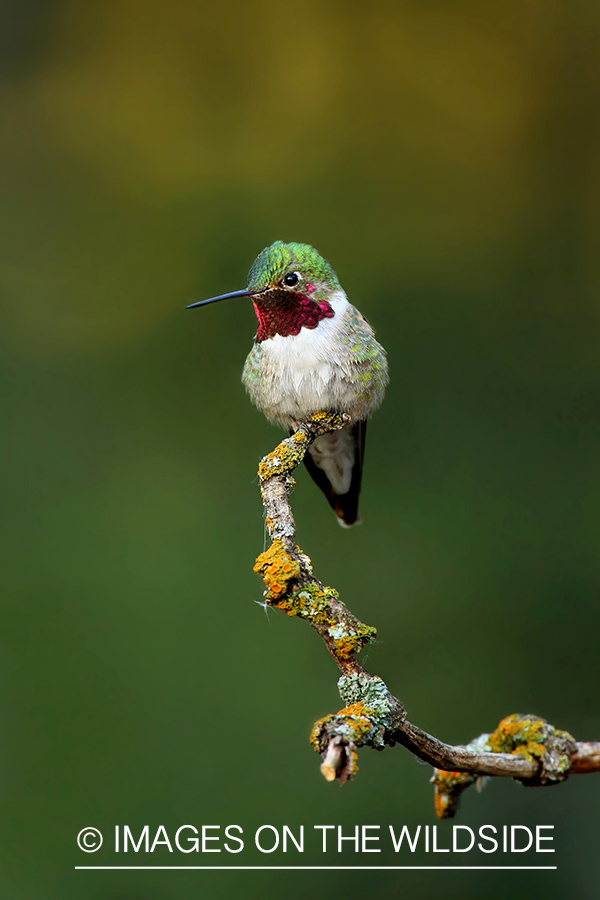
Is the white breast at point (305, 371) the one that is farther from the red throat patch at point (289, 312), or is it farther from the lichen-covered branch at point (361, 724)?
the lichen-covered branch at point (361, 724)

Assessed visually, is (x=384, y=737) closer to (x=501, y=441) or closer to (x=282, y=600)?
(x=282, y=600)

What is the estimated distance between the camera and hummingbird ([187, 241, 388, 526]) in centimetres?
249

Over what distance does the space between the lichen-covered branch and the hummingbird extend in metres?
0.49

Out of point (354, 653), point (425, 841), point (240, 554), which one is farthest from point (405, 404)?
point (354, 653)

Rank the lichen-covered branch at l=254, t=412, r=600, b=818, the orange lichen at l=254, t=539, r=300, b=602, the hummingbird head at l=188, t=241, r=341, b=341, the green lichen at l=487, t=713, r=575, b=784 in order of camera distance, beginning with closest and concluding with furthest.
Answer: the lichen-covered branch at l=254, t=412, r=600, b=818 < the orange lichen at l=254, t=539, r=300, b=602 < the green lichen at l=487, t=713, r=575, b=784 < the hummingbird head at l=188, t=241, r=341, b=341

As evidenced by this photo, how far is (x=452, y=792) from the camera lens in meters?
2.01

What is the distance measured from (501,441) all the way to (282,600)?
2.75m

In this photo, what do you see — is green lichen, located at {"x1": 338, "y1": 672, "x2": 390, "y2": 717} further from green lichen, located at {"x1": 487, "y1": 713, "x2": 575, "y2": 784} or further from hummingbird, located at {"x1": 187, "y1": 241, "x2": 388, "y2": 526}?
hummingbird, located at {"x1": 187, "y1": 241, "x2": 388, "y2": 526}

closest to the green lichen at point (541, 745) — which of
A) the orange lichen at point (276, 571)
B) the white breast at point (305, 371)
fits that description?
the orange lichen at point (276, 571)

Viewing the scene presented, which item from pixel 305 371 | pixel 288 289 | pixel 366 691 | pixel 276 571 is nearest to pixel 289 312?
pixel 288 289

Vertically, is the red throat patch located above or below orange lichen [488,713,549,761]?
above

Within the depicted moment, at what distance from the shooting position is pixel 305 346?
254cm

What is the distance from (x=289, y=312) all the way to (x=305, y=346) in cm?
12

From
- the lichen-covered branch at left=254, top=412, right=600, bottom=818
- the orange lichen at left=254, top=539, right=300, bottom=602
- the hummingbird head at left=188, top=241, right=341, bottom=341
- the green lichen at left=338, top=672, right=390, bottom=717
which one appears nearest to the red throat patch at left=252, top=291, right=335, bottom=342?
the hummingbird head at left=188, top=241, right=341, bottom=341
